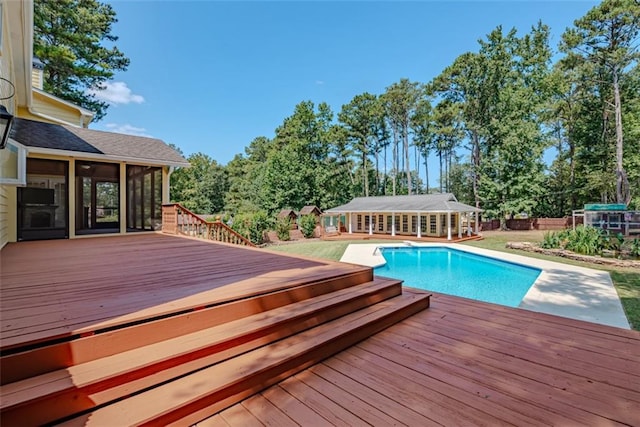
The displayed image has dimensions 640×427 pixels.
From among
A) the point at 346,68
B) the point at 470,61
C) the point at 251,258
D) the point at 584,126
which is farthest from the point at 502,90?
the point at 251,258

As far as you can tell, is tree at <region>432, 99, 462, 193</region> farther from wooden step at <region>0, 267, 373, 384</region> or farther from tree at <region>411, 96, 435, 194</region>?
wooden step at <region>0, 267, 373, 384</region>

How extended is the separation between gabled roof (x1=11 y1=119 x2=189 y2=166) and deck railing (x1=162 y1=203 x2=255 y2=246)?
1396mm

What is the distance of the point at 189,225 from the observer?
26.4 feet

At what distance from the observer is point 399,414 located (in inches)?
65.9

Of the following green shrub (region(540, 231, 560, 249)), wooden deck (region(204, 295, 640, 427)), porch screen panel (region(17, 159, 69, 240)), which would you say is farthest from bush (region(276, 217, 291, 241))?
wooden deck (region(204, 295, 640, 427))

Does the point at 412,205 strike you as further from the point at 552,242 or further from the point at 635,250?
the point at 635,250

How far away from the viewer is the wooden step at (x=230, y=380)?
1487 mm

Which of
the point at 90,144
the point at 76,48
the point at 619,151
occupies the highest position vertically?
the point at 76,48

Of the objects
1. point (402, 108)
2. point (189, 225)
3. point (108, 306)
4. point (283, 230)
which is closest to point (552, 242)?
point (283, 230)

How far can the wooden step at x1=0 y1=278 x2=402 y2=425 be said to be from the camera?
1.39 m

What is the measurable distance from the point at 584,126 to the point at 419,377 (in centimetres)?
2840

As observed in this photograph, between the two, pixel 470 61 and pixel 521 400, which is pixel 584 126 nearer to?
pixel 470 61

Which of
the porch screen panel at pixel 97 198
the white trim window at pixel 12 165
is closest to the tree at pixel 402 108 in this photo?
the porch screen panel at pixel 97 198

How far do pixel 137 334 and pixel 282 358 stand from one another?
0.96 meters
